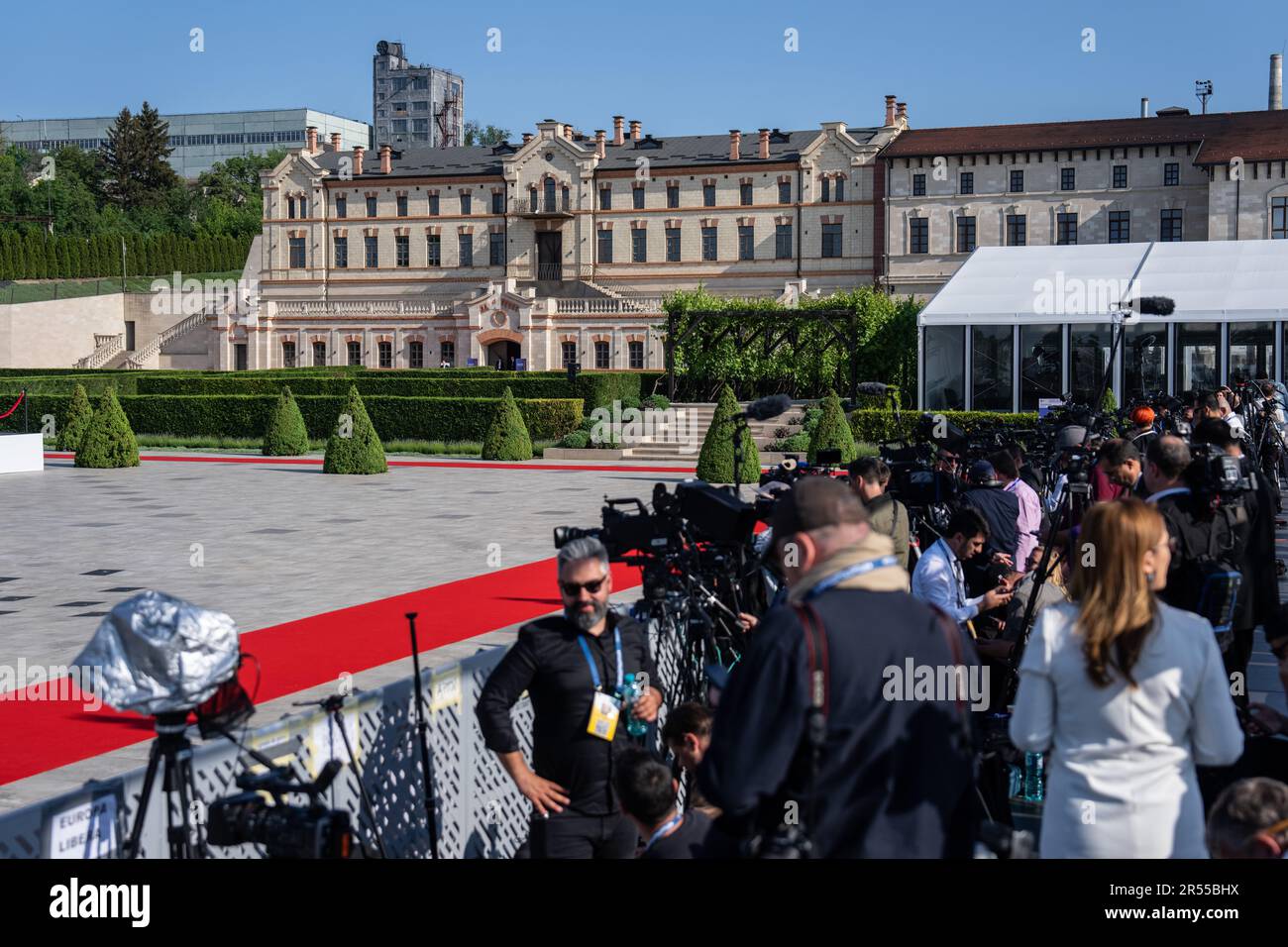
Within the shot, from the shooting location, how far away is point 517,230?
70125 mm

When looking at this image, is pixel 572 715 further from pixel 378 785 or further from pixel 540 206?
pixel 540 206

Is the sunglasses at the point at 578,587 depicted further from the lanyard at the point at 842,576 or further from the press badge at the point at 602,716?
the lanyard at the point at 842,576

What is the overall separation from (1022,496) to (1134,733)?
214 inches

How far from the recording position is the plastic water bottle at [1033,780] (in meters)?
6.44

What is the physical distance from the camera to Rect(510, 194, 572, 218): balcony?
69.1m

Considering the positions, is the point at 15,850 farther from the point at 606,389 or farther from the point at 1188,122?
the point at 1188,122

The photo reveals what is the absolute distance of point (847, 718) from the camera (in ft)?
10.6

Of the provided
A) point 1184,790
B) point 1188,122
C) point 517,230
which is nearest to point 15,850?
point 1184,790

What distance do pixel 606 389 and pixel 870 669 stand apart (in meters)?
37.9

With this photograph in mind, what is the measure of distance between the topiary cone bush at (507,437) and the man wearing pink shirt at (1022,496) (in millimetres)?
24206

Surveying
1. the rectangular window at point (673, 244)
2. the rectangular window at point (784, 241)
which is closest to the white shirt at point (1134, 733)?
the rectangular window at point (784, 241)

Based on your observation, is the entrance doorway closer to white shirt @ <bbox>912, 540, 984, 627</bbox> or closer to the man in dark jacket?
white shirt @ <bbox>912, 540, 984, 627</bbox>

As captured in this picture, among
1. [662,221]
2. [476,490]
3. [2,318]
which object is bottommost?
[476,490]

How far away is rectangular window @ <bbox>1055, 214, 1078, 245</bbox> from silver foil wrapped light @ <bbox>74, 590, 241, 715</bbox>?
5786 centimetres
